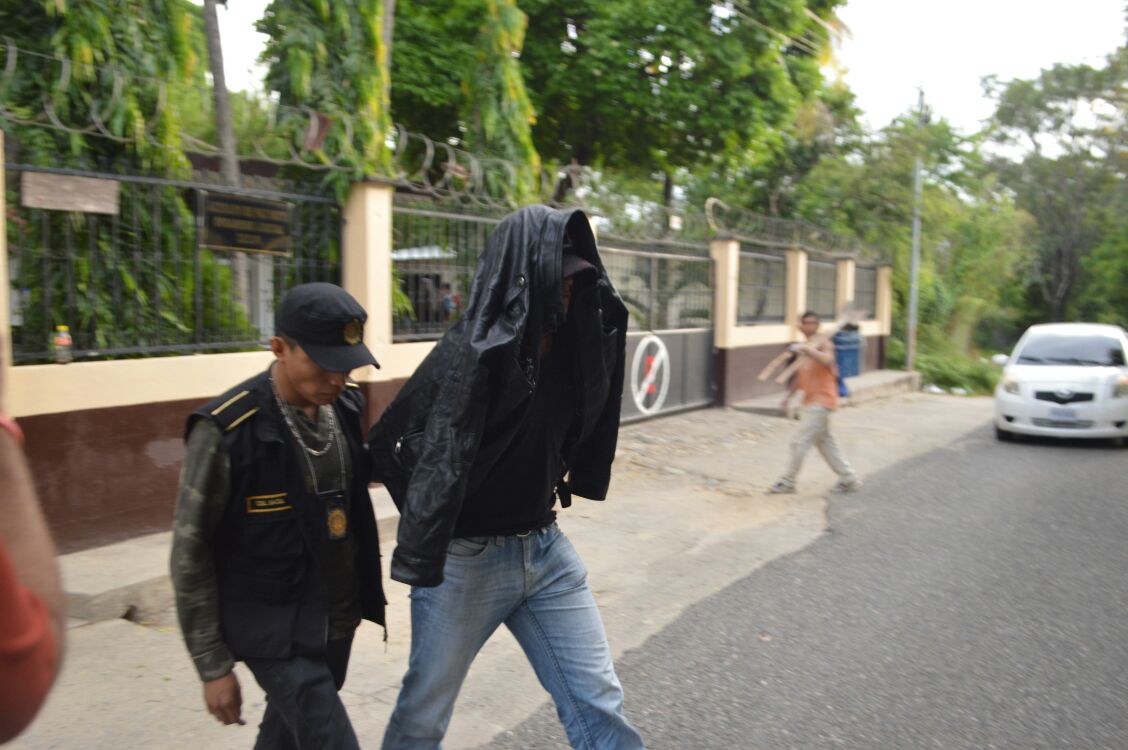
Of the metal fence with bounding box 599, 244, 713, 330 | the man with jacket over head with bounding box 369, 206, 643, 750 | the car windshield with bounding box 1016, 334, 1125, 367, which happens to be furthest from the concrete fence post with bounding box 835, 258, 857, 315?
the man with jacket over head with bounding box 369, 206, 643, 750

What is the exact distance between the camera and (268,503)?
2232 mm

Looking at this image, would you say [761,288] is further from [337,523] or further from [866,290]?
[337,523]

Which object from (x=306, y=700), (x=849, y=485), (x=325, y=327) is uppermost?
(x=325, y=327)

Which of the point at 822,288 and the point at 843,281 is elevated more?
the point at 843,281

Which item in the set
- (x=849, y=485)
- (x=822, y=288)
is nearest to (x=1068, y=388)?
(x=849, y=485)

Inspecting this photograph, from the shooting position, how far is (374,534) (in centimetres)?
247

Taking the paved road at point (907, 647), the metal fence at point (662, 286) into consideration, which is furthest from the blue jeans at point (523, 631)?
the metal fence at point (662, 286)

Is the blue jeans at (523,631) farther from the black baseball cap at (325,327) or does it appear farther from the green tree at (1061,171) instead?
the green tree at (1061,171)

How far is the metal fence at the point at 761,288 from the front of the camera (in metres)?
14.1

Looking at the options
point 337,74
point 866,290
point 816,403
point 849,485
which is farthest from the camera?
point 866,290

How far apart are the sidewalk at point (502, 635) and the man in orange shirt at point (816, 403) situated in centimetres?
29

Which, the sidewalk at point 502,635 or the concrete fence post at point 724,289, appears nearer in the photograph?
the sidewalk at point 502,635

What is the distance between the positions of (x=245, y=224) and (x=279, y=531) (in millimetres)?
4845

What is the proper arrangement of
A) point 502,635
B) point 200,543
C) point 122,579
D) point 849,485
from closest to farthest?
point 200,543
point 502,635
point 122,579
point 849,485
